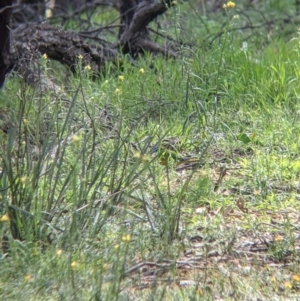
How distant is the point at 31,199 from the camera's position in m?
3.79

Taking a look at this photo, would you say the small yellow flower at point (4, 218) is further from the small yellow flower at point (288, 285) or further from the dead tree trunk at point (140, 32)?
the dead tree trunk at point (140, 32)

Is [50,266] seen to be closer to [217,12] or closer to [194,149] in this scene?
[194,149]

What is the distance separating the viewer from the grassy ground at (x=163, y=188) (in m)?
3.47

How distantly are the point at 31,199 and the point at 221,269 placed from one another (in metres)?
0.91

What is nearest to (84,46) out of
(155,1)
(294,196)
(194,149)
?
(155,1)

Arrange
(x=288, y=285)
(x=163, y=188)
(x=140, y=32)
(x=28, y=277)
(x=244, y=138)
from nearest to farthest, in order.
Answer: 1. (x=28, y=277)
2. (x=288, y=285)
3. (x=163, y=188)
4. (x=244, y=138)
5. (x=140, y=32)

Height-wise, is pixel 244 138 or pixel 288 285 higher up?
pixel 244 138

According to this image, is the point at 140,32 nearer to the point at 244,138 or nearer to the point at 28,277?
the point at 244,138

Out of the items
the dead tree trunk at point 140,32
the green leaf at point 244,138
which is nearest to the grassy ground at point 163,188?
the green leaf at point 244,138

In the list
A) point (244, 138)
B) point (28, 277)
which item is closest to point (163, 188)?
point (244, 138)

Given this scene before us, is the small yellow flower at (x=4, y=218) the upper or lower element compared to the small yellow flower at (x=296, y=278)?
upper

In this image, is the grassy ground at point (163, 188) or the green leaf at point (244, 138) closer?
the grassy ground at point (163, 188)

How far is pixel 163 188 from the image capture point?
4.55m

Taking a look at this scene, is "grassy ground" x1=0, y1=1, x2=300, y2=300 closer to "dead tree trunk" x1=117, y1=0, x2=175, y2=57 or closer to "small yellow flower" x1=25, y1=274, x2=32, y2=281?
"small yellow flower" x1=25, y1=274, x2=32, y2=281
